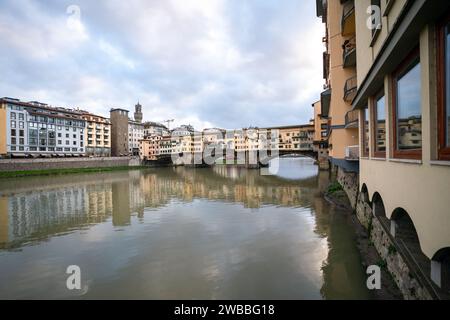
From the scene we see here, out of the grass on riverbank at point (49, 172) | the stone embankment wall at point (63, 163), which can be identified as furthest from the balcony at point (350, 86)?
the stone embankment wall at point (63, 163)

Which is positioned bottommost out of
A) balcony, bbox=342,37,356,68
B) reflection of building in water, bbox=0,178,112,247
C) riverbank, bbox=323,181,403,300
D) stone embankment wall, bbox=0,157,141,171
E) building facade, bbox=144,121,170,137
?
reflection of building in water, bbox=0,178,112,247

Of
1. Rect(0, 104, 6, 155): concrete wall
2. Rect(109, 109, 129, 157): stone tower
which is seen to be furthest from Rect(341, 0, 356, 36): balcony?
Rect(109, 109, 129, 157): stone tower

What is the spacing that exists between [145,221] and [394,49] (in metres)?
14.0

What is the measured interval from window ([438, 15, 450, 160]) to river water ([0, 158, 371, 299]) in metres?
4.73

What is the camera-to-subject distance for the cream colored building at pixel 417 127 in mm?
3906

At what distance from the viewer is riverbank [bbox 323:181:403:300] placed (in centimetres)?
603

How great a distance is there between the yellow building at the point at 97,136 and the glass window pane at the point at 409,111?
7735cm

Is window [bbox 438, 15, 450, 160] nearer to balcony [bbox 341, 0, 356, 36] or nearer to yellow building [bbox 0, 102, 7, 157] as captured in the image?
balcony [bbox 341, 0, 356, 36]

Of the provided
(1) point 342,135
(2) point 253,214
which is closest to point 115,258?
(2) point 253,214

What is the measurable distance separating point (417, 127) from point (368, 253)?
555 centimetres

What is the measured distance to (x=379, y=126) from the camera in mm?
8312

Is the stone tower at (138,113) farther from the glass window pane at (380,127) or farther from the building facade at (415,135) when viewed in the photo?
the building facade at (415,135)

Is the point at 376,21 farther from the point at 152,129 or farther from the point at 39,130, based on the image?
the point at 152,129

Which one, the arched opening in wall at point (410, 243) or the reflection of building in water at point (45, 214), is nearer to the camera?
the arched opening in wall at point (410, 243)
